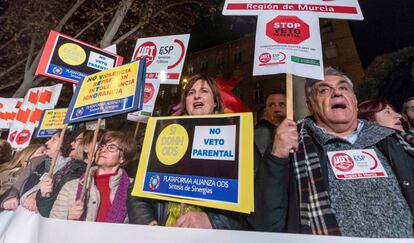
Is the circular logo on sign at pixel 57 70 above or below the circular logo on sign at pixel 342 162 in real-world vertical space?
above

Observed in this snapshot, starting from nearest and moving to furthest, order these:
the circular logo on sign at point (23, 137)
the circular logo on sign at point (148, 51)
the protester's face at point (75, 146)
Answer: the protester's face at point (75, 146) < the circular logo on sign at point (148, 51) < the circular logo on sign at point (23, 137)

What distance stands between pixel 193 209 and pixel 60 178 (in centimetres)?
138

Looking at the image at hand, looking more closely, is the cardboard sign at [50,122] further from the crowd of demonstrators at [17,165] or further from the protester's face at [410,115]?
the protester's face at [410,115]

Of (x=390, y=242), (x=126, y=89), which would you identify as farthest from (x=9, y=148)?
(x=390, y=242)

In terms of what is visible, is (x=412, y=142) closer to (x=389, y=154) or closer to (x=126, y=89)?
(x=389, y=154)

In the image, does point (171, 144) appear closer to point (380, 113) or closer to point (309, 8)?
point (309, 8)

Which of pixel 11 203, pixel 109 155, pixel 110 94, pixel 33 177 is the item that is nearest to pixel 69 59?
pixel 110 94

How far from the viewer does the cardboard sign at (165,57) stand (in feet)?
11.6

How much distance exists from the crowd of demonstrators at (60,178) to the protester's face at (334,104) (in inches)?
77.1

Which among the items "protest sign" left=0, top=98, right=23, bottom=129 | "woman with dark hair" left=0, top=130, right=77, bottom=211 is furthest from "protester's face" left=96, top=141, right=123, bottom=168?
"protest sign" left=0, top=98, right=23, bottom=129

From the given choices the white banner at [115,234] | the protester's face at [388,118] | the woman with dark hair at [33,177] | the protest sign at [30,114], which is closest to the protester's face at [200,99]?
the white banner at [115,234]

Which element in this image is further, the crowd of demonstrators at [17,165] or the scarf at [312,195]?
the crowd of demonstrators at [17,165]

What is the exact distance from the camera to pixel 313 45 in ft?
6.36

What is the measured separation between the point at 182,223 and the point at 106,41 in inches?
199
